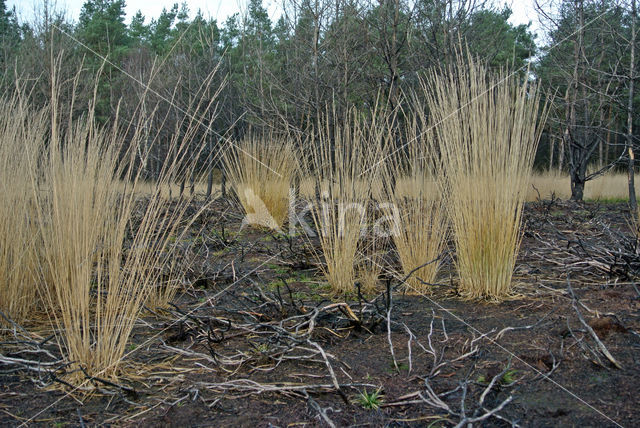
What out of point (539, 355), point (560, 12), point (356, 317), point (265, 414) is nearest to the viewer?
point (265, 414)

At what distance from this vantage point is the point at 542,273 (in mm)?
3195

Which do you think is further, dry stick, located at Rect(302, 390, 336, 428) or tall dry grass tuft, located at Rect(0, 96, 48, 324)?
tall dry grass tuft, located at Rect(0, 96, 48, 324)

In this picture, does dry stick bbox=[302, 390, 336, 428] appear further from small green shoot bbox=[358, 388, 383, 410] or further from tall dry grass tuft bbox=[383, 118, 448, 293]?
tall dry grass tuft bbox=[383, 118, 448, 293]

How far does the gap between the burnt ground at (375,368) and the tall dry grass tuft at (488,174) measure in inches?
8.1

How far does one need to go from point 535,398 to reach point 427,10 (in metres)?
6.05

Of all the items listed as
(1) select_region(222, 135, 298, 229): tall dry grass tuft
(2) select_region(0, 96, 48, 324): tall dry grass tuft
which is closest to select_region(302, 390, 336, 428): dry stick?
(2) select_region(0, 96, 48, 324): tall dry grass tuft

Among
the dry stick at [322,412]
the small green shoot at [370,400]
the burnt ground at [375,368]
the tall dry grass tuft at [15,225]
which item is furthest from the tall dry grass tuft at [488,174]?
the tall dry grass tuft at [15,225]

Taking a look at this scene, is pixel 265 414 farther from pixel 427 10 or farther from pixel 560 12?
pixel 560 12

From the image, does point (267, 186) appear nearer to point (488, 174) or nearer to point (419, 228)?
point (419, 228)

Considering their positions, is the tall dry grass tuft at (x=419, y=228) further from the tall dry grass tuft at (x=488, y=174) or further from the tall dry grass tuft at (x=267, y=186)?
the tall dry grass tuft at (x=267, y=186)

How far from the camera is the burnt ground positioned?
5.08 ft

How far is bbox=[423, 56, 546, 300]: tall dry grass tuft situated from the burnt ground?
0.21m

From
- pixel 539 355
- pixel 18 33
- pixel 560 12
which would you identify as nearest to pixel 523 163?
pixel 539 355

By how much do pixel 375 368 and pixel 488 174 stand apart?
52.2 inches
